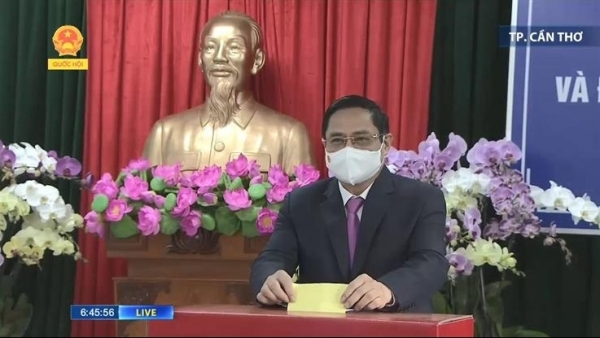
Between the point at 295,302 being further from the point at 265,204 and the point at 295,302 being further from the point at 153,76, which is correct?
the point at 153,76

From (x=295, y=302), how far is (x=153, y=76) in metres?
1.92

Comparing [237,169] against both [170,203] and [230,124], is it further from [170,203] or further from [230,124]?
[230,124]

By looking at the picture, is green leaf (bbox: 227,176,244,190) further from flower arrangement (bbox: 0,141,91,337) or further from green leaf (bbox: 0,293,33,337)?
green leaf (bbox: 0,293,33,337)

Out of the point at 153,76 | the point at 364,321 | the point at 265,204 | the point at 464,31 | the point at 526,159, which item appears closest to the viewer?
the point at 364,321

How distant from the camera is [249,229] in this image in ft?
7.24

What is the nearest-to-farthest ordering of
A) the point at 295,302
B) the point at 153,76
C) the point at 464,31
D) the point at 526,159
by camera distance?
the point at 295,302
the point at 526,159
the point at 464,31
the point at 153,76

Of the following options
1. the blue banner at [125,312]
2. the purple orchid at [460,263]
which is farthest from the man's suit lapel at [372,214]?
the purple orchid at [460,263]

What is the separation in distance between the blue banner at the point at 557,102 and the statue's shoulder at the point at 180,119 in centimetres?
94

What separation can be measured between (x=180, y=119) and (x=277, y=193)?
675 millimetres

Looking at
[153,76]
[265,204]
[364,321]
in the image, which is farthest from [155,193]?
[364,321]

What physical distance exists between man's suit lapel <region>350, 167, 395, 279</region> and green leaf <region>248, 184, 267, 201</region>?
0.74 m

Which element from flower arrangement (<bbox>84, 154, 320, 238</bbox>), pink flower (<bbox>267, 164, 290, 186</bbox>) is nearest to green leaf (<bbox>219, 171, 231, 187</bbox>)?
flower arrangement (<bbox>84, 154, 320, 238</bbox>)

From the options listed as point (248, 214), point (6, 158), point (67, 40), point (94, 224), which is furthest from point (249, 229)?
point (67, 40)

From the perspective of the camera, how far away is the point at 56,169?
2402 millimetres
